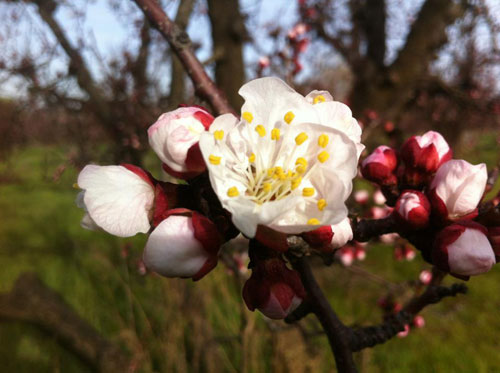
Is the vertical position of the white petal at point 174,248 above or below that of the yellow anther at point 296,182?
below

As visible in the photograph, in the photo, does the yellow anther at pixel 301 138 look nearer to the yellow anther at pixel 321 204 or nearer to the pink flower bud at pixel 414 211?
the yellow anther at pixel 321 204

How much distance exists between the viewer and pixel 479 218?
2.05 ft

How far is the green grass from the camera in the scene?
2.25 meters

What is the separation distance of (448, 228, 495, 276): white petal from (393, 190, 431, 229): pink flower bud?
0.20 feet

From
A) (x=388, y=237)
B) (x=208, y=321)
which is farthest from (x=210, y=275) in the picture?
(x=388, y=237)

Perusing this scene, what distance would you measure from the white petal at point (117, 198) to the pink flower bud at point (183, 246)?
4 centimetres

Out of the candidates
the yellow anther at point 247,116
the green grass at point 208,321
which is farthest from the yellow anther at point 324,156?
the green grass at point 208,321

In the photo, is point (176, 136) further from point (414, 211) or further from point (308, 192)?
point (414, 211)

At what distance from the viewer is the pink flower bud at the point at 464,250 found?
0.54 m

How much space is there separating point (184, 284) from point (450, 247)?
2.17m

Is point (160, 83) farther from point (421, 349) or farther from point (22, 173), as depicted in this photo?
point (22, 173)

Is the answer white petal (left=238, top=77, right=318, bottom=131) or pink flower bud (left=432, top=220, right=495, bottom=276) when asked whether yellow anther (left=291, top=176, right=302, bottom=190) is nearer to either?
white petal (left=238, top=77, right=318, bottom=131)

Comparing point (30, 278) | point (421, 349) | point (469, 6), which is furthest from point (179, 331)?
point (469, 6)

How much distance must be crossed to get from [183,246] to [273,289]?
0.50 feet
